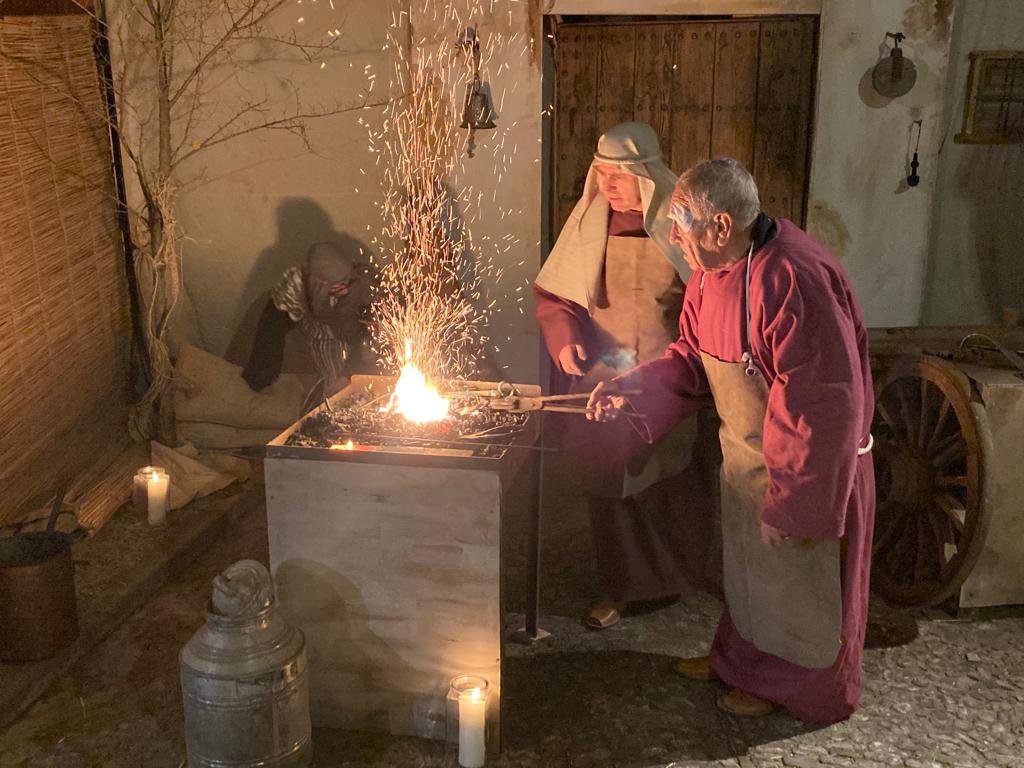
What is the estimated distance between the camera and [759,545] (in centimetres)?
342

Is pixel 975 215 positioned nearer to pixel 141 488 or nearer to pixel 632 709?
pixel 632 709

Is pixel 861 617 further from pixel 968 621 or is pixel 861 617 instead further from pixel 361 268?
pixel 361 268

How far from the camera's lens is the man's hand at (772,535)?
3207 mm

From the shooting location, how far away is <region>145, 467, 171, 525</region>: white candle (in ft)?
16.3

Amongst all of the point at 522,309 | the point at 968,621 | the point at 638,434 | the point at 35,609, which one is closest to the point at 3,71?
the point at 35,609

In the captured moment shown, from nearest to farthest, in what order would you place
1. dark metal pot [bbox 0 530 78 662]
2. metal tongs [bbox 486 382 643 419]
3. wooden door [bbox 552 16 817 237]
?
metal tongs [bbox 486 382 643 419] < dark metal pot [bbox 0 530 78 662] < wooden door [bbox 552 16 817 237]

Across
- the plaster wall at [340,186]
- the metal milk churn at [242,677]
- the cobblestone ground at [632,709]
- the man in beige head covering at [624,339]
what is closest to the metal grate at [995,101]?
the plaster wall at [340,186]

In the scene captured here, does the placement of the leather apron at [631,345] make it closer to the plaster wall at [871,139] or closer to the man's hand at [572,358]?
the man's hand at [572,358]

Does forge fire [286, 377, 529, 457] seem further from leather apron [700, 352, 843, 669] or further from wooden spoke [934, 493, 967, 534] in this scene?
wooden spoke [934, 493, 967, 534]

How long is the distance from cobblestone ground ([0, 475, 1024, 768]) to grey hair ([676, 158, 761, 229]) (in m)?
1.75

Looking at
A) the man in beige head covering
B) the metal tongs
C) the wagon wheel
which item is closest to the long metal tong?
the metal tongs

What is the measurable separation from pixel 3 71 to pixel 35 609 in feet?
8.48

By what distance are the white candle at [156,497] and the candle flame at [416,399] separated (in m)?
1.75

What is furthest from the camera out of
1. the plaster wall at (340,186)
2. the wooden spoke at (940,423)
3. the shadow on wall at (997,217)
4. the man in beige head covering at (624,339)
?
the shadow on wall at (997,217)
